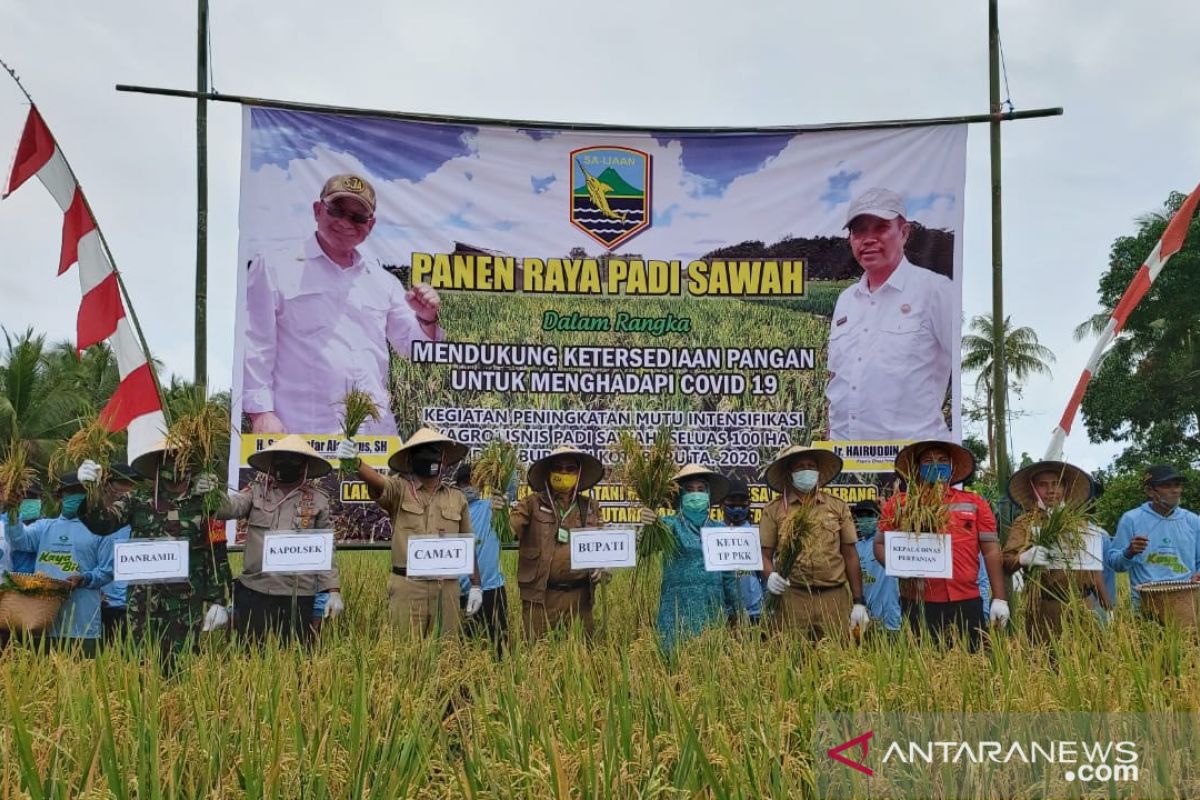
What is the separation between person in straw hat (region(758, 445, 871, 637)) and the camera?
5988 millimetres

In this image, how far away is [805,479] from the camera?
6.39m

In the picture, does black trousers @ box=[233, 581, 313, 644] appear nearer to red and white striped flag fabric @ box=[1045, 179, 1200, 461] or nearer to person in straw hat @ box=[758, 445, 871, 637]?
person in straw hat @ box=[758, 445, 871, 637]

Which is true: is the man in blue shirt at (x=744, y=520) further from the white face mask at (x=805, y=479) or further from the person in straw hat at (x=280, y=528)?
the person in straw hat at (x=280, y=528)

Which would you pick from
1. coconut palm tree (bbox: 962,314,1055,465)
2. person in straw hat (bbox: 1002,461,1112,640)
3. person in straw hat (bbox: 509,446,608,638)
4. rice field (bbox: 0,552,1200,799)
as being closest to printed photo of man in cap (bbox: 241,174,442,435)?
person in straw hat (bbox: 509,446,608,638)

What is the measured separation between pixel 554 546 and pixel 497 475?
2.74 feet

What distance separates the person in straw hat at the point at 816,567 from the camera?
19.6ft

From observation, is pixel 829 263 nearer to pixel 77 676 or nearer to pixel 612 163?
pixel 612 163

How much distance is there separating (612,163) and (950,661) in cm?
566

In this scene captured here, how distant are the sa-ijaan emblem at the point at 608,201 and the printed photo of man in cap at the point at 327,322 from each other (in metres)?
1.54

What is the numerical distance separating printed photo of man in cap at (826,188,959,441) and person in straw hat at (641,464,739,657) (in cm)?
249

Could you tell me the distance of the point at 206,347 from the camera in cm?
805

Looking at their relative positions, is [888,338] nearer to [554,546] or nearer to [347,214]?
[554,546]

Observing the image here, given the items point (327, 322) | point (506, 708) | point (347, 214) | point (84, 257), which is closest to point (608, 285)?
point (347, 214)

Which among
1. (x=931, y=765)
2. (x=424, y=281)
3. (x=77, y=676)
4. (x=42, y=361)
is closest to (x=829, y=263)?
(x=424, y=281)
